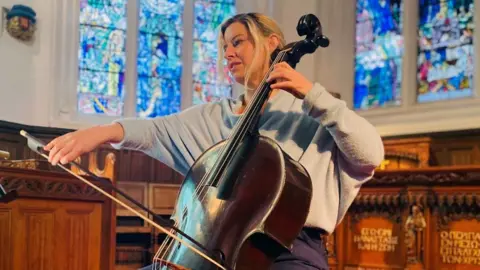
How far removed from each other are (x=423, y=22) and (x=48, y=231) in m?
4.35

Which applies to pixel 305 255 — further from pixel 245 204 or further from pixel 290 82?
pixel 290 82

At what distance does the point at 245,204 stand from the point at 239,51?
19.8 inches

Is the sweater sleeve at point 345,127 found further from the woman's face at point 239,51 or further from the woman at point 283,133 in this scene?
the woman's face at point 239,51

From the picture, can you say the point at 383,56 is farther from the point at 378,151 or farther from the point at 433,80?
the point at 378,151

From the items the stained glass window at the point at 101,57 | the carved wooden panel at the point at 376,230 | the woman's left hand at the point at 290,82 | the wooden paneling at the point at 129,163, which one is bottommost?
the carved wooden panel at the point at 376,230

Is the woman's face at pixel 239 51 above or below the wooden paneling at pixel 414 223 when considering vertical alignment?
above

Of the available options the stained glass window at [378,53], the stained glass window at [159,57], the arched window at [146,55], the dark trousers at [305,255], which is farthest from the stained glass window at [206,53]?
the dark trousers at [305,255]

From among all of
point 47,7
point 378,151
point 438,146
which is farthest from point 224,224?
point 47,7

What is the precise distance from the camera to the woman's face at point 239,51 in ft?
5.58

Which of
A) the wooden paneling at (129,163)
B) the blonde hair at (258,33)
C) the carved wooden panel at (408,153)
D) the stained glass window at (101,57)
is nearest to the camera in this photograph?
the blonde hair at (258,33)

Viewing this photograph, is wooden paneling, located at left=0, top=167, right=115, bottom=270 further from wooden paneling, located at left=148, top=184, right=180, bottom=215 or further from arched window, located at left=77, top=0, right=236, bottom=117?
arched window, located at left=77, top=0, right=236, bottom=117

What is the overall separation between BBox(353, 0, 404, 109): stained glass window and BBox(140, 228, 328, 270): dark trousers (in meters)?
4.66

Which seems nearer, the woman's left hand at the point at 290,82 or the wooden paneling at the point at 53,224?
the woman's left hand at the point at 290,82

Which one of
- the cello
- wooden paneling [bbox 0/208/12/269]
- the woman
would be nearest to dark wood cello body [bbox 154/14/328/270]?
the cello
